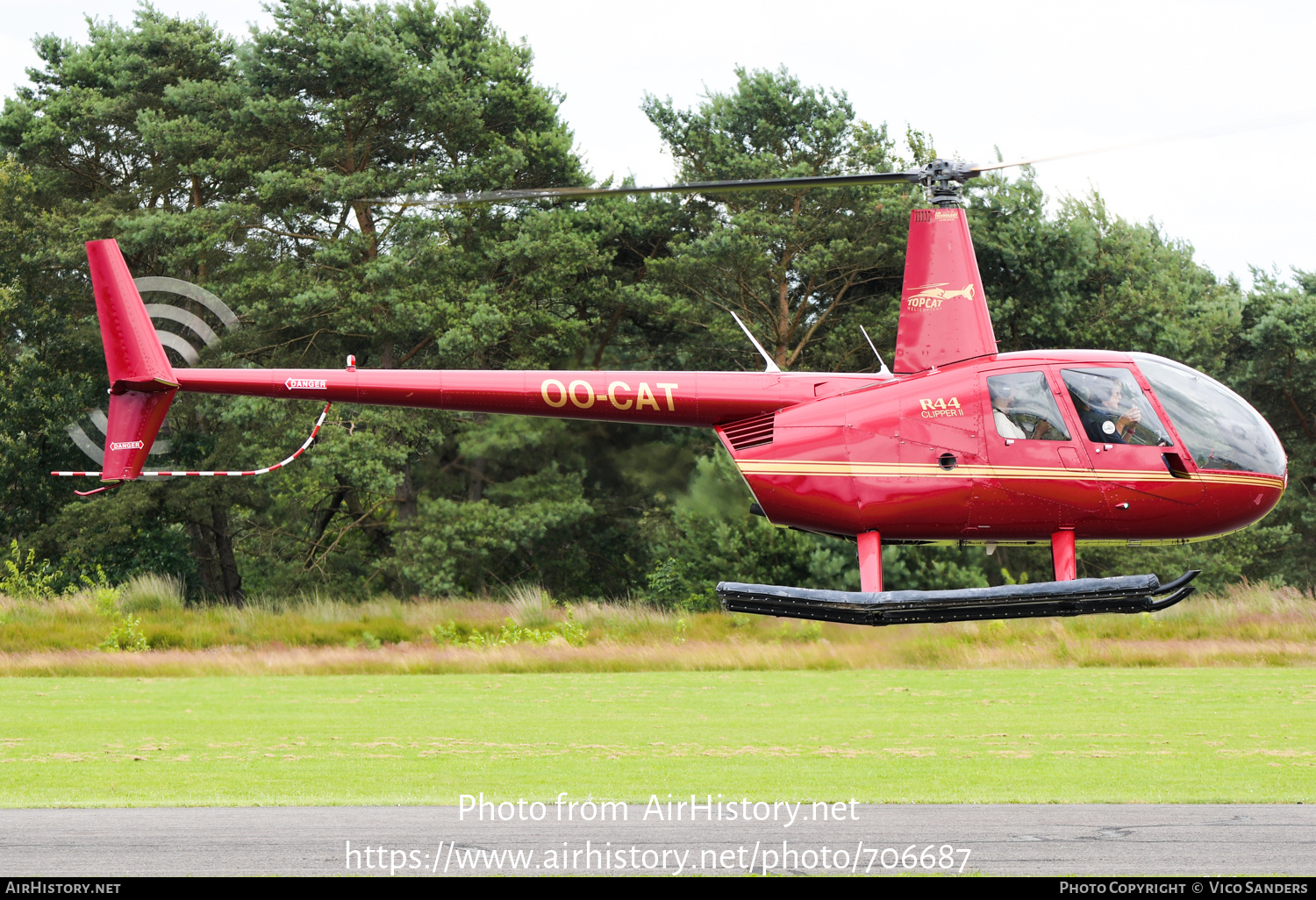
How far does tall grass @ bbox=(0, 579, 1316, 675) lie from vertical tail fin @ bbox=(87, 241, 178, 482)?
1049 inches

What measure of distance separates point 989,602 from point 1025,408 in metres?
1.79

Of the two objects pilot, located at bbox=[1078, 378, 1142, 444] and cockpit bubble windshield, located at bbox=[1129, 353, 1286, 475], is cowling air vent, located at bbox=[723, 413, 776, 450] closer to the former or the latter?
Result: pilot, located at bbox=[1078, 378, 1142, 444]

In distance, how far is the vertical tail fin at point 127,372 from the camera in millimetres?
13484

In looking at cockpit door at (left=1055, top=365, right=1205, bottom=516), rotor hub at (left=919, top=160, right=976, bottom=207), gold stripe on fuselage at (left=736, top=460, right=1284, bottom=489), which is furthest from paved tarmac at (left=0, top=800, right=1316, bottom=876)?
rotor hub at (left=919, top=160, right=976, bottom=207)

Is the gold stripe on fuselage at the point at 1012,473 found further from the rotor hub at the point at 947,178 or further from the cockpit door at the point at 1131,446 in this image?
the rotor hub at the point at 947,178

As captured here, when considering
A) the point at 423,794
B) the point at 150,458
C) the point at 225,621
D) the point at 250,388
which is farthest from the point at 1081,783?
the point at 150,458

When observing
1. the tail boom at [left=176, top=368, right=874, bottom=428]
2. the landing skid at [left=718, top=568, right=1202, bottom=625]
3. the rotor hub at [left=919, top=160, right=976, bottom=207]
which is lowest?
the landing skid at [left=718, top=568, right=1202, bottom=625]

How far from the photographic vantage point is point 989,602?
9.77 m

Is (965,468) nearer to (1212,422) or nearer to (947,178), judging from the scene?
(1212,422)

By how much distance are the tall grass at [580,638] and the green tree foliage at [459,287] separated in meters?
1.86

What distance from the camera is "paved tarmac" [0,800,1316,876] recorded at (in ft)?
55.7

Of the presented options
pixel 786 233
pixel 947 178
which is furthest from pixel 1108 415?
pixel 786 233

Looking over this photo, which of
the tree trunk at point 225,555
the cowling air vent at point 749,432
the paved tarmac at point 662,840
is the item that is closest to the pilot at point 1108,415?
the cowling air vent at point 749,432

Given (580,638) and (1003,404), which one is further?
(580,638)
